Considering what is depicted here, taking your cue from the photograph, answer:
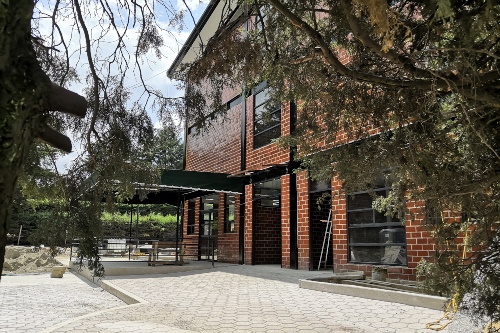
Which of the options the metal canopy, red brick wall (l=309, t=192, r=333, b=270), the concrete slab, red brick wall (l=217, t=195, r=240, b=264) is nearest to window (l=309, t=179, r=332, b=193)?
red brick wall (l=309, t=192, r=333, b=270)

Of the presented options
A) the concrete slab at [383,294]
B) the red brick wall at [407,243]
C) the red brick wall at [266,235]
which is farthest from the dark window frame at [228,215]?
the concrete slab at [383,294]

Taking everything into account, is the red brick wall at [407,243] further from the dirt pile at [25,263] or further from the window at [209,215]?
the dirt pile at [25,263]

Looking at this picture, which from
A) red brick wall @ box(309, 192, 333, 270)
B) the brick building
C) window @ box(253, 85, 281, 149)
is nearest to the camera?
the brick building

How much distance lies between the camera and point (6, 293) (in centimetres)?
923

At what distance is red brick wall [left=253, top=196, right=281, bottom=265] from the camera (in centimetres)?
1380

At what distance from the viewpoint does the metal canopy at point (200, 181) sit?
11.8 m

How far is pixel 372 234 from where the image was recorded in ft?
29.6

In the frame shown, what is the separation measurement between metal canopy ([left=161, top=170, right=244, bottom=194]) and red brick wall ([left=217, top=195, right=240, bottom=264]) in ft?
2.56

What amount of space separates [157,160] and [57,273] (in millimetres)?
9573

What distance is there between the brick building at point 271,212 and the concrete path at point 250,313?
181 centimetres

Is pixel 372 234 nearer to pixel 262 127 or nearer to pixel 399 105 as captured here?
pixel 399 105

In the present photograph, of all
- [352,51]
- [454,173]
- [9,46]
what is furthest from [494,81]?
[9,46]

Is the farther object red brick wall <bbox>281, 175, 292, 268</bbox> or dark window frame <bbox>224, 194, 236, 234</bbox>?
dark window frame <bbox>224, 194, 236, 234</bbox>

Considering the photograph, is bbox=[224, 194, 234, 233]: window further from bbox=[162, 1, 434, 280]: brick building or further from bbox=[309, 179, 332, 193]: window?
bbox=[309, 179, 332, 193]: window
